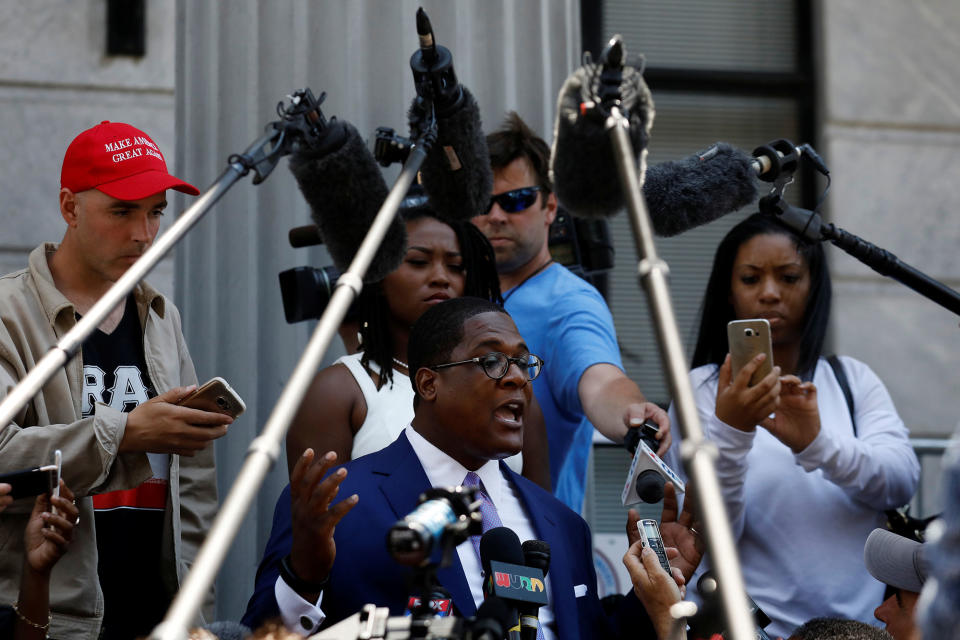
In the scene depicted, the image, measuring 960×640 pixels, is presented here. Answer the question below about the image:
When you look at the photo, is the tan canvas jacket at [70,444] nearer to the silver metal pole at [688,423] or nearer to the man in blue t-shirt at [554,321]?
the man in blue t-shirt at [554,321]

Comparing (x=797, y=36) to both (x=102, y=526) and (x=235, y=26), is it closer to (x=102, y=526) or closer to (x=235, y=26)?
(x=235, y=26)

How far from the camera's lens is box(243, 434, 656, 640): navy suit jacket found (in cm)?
338

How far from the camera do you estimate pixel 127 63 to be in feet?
18.1

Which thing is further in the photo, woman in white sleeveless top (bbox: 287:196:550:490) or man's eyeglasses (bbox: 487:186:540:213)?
man's eyeglasses (bbox: 487:186:540:213)

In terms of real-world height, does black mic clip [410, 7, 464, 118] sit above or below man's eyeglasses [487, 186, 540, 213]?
above

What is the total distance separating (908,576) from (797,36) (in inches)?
156

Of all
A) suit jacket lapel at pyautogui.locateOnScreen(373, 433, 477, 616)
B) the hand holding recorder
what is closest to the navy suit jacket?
suit jacket lapel at pyautogui.locateOnScreen(373, 433, 477, 616)

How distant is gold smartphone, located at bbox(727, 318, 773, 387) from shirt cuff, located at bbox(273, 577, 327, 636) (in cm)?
137

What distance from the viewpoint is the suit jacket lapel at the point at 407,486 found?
3.39m

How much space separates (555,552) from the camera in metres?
3.65

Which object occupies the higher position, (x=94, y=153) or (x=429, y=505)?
(x=94, y=153)

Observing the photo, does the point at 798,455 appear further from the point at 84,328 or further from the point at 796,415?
the point at 84,328

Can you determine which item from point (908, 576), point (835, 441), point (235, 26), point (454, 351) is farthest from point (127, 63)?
point (908, 576)

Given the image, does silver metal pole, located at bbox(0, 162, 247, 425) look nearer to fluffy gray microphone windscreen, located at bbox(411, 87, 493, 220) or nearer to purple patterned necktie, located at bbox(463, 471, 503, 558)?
fluffy gray microphone windscreen, located at bbox(411, 87, 493, 220)
